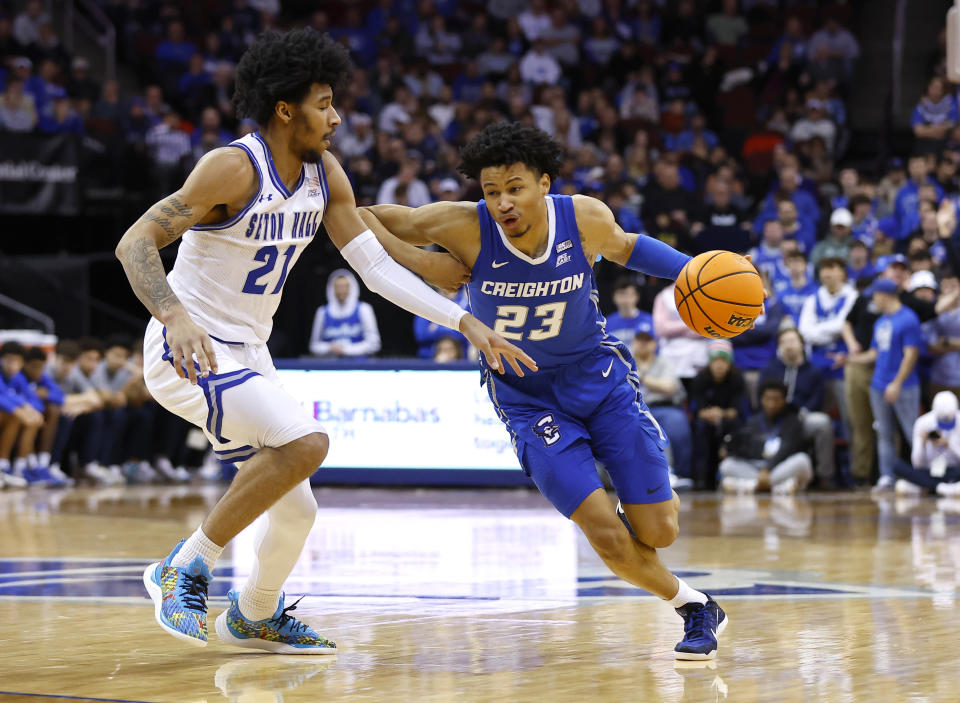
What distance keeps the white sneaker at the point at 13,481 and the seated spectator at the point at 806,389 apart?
7.24m

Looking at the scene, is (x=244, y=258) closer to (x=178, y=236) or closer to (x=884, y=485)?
(x=178, y=236)

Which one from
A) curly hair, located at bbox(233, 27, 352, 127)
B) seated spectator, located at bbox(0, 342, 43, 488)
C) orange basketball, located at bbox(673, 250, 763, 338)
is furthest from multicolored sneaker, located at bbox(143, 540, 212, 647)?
seated spectator, located at bbox(0, 342, 43, 488)

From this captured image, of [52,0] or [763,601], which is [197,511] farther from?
[52,0]

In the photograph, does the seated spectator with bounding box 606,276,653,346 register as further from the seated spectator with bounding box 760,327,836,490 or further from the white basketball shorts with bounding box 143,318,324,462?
the white basketball shorts with bounding box 143,318,324,462

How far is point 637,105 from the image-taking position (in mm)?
18281

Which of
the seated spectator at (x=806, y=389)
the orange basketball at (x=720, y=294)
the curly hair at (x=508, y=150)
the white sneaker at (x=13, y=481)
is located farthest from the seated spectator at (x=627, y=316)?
the curly hair at (x=508, y=150)

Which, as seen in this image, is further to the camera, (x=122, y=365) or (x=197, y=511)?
(x=122, y=365)

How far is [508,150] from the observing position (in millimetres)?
5047

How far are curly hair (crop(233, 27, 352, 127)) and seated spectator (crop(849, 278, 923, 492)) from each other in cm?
858

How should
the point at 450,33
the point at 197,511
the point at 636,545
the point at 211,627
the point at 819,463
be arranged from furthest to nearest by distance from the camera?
the point at 450,33
the point at 819,463
the point at 197,511
the point at 211,627
the point at 636,545

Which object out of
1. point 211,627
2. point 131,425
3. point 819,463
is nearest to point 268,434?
point 211,627

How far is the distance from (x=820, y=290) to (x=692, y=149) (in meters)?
4.68

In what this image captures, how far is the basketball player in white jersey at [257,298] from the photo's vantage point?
4605mm

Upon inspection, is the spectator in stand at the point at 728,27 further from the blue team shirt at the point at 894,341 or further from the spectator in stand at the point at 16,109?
the spectator in stand at the point at 16,109
